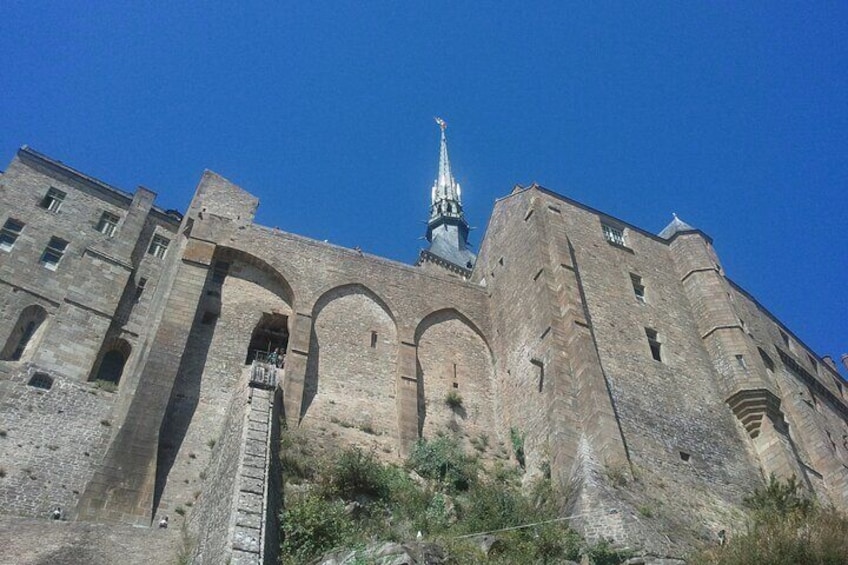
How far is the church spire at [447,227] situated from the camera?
53.4 m

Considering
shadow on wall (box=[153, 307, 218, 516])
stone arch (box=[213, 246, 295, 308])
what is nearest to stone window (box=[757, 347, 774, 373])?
stone arch (box=[213, 246, 295, 308])

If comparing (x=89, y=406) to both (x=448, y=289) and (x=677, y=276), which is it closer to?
(x=448, y=289)

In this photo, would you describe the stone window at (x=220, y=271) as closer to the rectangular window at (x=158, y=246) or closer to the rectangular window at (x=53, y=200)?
the rectangular window at (x=158, y=246)

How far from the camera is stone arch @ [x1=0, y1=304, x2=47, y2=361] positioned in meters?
20.6

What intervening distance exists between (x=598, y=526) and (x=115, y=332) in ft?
44.5

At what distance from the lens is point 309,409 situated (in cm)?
2177

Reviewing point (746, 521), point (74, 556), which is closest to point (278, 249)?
point (74, 556)

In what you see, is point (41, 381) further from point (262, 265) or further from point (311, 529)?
point (311, 529)

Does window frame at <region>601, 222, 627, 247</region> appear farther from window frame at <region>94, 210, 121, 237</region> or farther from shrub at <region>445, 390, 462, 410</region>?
window frame at <region>94, 210, 121, 237</region>

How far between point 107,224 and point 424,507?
13583mm

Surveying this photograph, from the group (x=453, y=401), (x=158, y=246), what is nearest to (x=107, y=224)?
(x=158, y=246)

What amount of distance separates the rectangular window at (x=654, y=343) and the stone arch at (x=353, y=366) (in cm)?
752

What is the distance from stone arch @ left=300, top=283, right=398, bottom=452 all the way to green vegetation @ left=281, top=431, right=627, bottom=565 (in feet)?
4.67

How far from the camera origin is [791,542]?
584 inches
